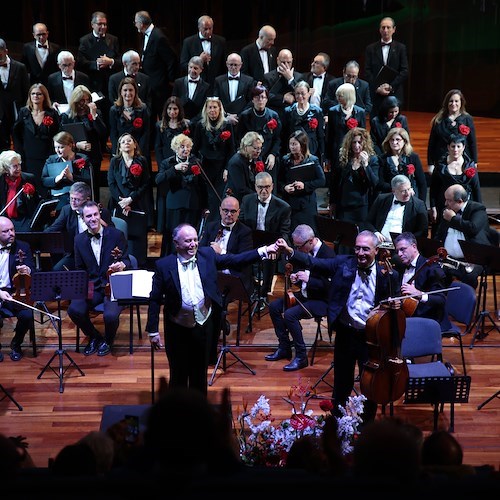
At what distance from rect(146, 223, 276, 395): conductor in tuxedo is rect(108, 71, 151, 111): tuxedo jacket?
3747mm

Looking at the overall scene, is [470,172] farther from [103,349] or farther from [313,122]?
[103,349]

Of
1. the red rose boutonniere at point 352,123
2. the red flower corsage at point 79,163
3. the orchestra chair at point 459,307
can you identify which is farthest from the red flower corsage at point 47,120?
the orchestra chair at point 459,307

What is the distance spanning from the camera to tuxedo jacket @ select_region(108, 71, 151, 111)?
8.62 metres

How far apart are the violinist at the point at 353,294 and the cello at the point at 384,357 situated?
163 millimetres

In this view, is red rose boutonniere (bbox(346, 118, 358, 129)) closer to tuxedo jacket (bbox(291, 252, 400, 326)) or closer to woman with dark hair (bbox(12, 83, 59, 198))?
woman with dark hair (bbox(12, 83, 59, 198))

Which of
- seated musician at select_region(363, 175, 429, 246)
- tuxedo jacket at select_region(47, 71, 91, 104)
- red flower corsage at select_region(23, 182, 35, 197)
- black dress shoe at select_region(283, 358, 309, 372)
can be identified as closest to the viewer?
black dress shoe at select_region(283, 358, 309, 372)

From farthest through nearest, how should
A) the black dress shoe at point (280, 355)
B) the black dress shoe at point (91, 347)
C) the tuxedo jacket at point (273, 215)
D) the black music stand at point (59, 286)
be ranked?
the tuxedo jacket at point (273, 215)
the black dress shoe at point (91, 347)
the black dress shoe at point (280, 355)
the black music stand at point (59, 286)

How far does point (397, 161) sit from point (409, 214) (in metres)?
0.73

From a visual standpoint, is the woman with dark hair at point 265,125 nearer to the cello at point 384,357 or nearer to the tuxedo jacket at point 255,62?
the tuxedo jacket at point 255,62

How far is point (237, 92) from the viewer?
8.59 metres

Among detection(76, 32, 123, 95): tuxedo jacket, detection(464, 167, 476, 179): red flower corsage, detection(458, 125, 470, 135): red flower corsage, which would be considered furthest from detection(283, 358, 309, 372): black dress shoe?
detection(76, 32, 123, 95): tuxedo jacket

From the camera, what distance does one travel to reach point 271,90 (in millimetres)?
8719

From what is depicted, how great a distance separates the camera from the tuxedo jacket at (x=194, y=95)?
8578 mm

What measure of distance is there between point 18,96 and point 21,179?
1.48m
